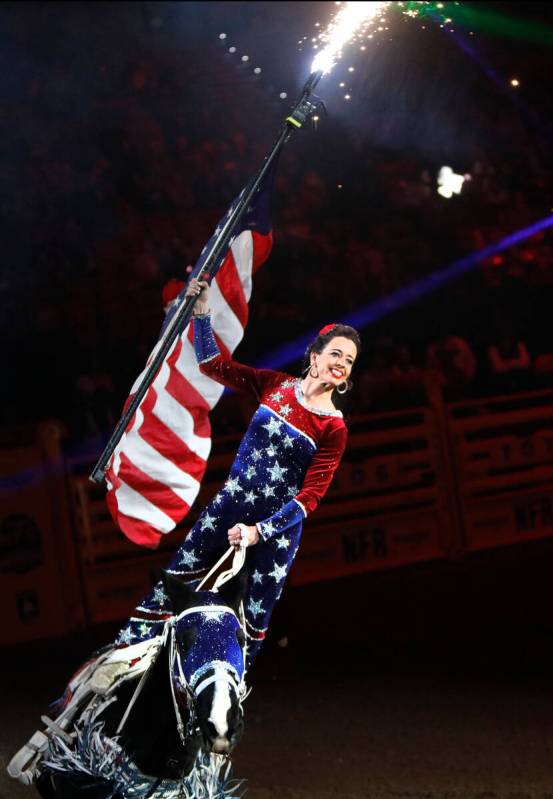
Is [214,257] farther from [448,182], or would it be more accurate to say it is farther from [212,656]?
[448,182]

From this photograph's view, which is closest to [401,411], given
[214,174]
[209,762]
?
[214,174]

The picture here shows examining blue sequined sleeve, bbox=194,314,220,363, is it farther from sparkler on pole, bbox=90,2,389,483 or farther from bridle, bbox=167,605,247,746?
bridle, bbox=167,605,247,746

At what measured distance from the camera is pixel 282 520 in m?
3.27

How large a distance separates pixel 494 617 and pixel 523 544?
7.37ft

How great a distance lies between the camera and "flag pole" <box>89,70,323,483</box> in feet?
11.7

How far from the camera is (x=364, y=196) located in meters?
9.84

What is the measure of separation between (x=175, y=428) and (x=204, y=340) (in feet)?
1.53

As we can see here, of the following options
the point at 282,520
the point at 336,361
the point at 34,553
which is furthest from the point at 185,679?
the point at 34,553

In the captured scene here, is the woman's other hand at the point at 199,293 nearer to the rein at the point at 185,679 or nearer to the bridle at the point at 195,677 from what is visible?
the rein at the point at 185,679

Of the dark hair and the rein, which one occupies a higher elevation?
the dark hair

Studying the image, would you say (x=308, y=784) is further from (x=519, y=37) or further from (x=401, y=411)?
(x=519, y=37)

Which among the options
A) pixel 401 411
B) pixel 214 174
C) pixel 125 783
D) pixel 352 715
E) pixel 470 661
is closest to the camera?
pixel 125 783

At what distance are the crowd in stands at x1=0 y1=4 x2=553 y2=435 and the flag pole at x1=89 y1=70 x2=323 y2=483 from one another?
4375mm

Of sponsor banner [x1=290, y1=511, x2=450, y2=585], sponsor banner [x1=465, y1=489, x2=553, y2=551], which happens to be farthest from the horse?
sponsor banner [x1=465, y1=489, x2=553, y2=551]
